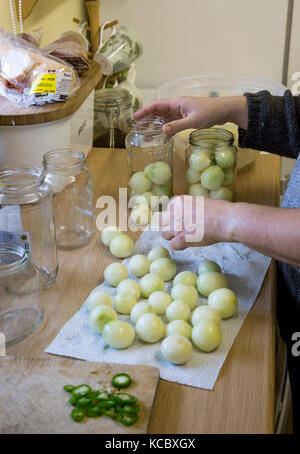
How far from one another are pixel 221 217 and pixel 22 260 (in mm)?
314

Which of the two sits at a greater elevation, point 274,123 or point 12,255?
point 274,123

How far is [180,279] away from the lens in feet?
2.89

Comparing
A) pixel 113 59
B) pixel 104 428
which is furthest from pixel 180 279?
pixel 113 59

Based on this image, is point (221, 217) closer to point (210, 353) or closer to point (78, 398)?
point (210, 353)

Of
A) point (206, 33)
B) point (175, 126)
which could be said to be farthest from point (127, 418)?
point (206, 33)

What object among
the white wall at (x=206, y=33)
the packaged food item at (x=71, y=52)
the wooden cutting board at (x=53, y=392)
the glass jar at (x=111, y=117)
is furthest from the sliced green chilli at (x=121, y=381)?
the white wall at (x=206, y=33)

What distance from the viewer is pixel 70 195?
1.06m

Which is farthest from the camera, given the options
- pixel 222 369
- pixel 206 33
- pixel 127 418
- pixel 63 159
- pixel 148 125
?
pixel 206 33

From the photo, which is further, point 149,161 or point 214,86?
point 214,86

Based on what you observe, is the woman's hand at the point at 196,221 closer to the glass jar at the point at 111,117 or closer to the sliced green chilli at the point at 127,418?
the sliced green chilli at the point at 127,418

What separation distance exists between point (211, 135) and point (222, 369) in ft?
1.89

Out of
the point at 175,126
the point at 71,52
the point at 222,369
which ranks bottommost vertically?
the point at 222,369

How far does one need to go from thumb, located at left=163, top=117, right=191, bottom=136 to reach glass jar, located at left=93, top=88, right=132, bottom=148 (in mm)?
362

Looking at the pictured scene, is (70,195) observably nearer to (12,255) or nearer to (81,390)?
(12,255)
